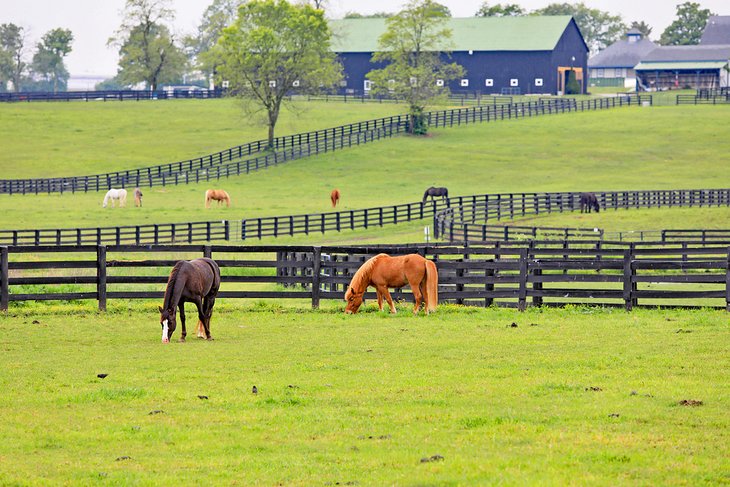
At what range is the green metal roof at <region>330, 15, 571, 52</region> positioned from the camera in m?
108

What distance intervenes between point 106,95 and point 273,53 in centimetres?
3402

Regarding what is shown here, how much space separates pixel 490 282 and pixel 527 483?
453 inches

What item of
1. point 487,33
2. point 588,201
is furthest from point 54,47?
point 588,201

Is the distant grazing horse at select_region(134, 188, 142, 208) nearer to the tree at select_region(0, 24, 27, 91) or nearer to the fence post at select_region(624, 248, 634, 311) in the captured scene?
the fence post at select_region(624, 248, 634, 311)

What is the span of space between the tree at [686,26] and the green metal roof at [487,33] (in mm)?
55118

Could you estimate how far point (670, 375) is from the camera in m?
12.7

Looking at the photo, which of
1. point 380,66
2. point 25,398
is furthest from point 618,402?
point 380,66

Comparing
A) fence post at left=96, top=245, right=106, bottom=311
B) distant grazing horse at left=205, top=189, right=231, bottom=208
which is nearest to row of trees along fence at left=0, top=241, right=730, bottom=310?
fence post at left=96, top=245, right=106, bottom=311

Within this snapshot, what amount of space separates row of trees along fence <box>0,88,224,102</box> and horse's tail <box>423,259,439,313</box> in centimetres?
9405

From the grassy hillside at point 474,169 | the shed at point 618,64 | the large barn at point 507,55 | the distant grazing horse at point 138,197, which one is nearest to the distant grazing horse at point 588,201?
the grassy hillside at point 474,169

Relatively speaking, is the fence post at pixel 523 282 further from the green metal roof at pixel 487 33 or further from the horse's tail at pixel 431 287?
the green metal roof at pixel 487 33

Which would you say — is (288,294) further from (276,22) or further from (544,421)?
(276,22)

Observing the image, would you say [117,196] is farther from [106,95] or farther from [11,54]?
[11,54]

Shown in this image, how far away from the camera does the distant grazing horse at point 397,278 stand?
1880cm
